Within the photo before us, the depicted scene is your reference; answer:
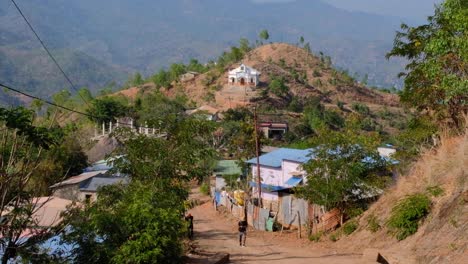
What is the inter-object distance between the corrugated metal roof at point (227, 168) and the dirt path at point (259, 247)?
8.88 m

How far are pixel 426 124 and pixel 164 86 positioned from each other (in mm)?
75438

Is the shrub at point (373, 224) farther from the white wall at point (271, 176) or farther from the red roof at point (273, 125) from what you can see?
the red roof at point (273, 125)

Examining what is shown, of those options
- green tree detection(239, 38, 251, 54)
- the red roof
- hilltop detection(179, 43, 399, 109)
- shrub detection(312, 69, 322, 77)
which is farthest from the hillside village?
green tree detection(239, 38, 251, 54)

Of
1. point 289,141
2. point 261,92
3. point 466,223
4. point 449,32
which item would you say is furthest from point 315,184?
point 261,92

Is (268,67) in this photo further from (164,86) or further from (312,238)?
(312,238)

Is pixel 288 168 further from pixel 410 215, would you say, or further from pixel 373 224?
pixel 410 215

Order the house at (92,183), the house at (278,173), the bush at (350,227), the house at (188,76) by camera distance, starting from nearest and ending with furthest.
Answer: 1. the bush at (350,227)
2. the house at (278,173)
3. the house at (92,183)
4. the house at (188,76)

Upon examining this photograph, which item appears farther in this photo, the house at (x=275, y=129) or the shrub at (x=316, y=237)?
the house at (x=275, y=129)

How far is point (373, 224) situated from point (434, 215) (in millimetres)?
3268

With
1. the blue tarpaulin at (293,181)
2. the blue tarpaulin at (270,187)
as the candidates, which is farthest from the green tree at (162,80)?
the blue tarpaulin at (293,181)

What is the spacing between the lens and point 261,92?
8250 cm

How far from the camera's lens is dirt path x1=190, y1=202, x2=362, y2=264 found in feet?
57.1

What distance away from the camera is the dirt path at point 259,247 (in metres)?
17.4

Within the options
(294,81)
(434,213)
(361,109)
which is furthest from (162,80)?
(434,213)
